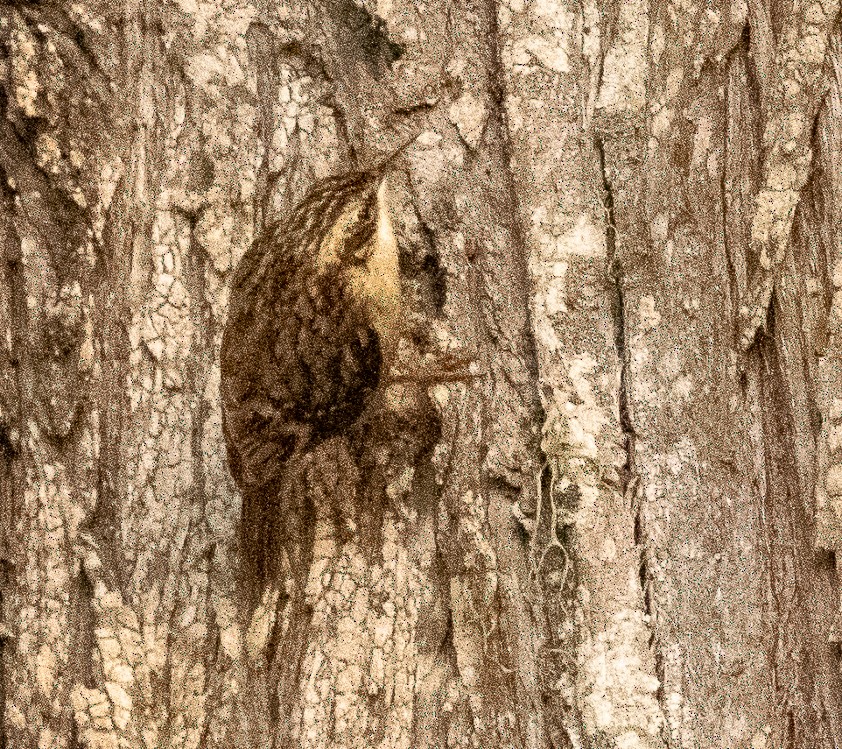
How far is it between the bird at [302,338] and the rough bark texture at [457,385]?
54 millimetres

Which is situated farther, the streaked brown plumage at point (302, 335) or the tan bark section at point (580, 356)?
the tan bark section at point (580, 356)

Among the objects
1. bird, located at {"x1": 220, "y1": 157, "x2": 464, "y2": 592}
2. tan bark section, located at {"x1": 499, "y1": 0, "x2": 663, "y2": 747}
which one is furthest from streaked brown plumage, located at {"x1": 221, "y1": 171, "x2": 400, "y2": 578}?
tan bark section, located at {"x1": 499, "y1": 0, "x2": 663, "y2": 747}

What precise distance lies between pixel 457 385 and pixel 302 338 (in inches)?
12.4

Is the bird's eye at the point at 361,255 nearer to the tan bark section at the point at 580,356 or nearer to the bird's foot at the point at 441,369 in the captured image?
the bird's foot at the point at 441,369

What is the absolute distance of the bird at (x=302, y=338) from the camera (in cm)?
171

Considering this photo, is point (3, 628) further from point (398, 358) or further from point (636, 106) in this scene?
point (636, 106)

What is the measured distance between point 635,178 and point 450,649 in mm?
918

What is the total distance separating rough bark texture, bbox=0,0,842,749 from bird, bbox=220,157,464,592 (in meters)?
0.05

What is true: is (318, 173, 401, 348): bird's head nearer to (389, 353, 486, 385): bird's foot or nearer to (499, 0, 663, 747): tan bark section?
(389, 353, 486, 385): bird's foot

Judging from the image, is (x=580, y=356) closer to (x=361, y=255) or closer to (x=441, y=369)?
(x=441, y=369)

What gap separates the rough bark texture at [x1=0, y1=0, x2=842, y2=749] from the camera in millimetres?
1785

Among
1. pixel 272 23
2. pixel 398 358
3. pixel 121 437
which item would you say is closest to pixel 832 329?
pixel 398 358

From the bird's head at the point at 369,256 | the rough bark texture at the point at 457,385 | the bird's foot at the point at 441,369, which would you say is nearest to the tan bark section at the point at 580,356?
the rough bark texture at the point at 457,385

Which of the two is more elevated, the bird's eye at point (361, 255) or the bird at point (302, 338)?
the bird's eye at point (361, 255)
